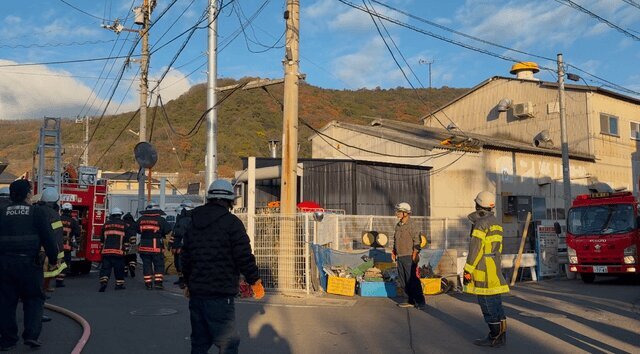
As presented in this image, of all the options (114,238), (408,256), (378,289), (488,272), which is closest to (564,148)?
(378,289)

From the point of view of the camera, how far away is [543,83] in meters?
30.5

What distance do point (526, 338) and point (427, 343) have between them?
1.46 metres

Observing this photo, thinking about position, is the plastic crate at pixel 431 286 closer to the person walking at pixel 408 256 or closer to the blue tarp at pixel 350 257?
the blue tarp at pixel 350 257

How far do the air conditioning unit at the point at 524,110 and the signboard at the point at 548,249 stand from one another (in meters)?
14.8

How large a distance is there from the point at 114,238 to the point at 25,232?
6121 mm

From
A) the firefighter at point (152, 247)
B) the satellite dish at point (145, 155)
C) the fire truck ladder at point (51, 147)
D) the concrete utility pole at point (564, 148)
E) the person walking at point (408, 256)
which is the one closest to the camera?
the person walking at point (408, 256)

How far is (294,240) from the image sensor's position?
38.9 ft

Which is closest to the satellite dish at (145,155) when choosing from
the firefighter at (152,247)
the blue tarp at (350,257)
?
the firefighter at (152,247)

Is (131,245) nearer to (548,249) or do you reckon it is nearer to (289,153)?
(289,153)

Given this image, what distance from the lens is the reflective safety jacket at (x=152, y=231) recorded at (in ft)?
41.4

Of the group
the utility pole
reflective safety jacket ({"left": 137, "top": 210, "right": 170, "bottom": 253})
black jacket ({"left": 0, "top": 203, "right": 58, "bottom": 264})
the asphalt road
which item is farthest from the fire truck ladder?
black jacket ({"left": 0, "top": 203, "right": 58, "bottom": 264})

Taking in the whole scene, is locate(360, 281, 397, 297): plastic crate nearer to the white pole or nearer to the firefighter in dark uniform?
the white pole

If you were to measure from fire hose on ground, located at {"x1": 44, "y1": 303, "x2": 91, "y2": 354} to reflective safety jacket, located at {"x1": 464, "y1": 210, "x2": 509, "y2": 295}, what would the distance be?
4.73 m

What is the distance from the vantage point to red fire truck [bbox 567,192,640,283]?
48.5ft
